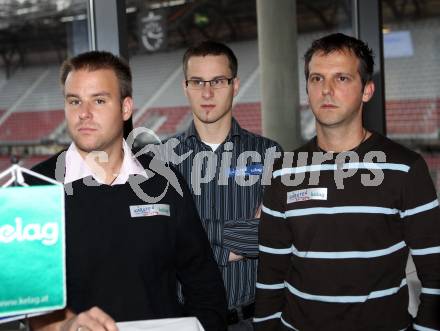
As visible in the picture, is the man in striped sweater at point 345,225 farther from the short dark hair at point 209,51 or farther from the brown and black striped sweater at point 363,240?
the short dark hair at point 209,51

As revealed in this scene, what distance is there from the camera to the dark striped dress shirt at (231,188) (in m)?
1.75

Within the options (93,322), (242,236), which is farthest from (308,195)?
(93,322)

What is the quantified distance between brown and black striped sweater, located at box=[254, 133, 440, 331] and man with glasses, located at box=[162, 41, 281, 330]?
252mm

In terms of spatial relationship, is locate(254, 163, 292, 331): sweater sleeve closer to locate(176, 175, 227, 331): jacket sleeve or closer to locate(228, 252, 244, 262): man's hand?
locate(228, 252, 244, 262): man's hand

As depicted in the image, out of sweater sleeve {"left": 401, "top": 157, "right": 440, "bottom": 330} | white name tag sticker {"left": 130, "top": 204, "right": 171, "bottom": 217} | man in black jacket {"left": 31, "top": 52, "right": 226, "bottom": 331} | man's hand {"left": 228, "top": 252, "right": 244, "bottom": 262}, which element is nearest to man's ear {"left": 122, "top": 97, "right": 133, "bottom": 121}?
man in black jacket {"left": 31, "top": 52, "right": 226, "bottom": 331}

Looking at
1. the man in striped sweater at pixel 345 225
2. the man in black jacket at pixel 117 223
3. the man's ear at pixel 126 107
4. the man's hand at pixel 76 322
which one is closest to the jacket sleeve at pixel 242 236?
the man in striped sweater at pixel 345 225

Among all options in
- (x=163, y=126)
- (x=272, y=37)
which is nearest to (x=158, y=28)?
(x=272, y=37)

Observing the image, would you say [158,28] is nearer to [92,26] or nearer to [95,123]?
[92,26]

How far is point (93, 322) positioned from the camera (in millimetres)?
844

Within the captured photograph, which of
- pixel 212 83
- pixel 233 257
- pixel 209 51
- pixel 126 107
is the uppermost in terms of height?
pixel 209 51

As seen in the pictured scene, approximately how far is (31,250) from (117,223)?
0.45 meters

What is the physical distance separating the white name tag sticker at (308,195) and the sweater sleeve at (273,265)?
29 mm

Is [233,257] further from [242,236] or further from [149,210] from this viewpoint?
[149,210]

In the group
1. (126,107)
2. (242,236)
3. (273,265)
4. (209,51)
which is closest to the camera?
(126,107)
